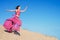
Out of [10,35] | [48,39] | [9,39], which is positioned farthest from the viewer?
[48,39]

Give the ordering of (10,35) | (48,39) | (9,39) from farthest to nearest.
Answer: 1. (48,39)
2. (10,35)
3. (9,39)

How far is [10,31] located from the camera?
61.6 feet

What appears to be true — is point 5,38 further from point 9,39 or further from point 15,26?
point 15,26

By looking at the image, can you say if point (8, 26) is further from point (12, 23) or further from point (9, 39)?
point (9, 39)

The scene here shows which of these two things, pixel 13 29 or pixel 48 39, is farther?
pixel 48 39

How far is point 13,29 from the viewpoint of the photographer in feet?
61.0

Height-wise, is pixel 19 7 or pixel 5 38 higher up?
pixel 19 7

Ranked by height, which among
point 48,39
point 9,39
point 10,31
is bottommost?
point 9,39

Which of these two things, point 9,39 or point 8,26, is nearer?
point 9,39

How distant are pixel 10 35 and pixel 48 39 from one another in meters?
8.53

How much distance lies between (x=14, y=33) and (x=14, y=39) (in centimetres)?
198

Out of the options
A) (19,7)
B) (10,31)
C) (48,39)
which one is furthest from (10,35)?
(48,39)

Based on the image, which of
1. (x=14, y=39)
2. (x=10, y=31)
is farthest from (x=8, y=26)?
(x=14, y=39)

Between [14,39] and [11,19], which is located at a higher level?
[11,19]
